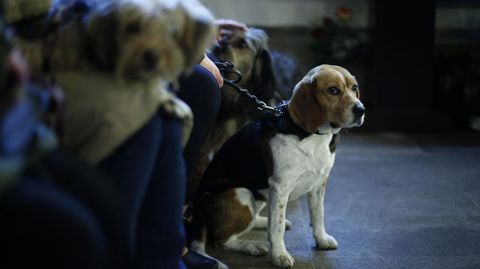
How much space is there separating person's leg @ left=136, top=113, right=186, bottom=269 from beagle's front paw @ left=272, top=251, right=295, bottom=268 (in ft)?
2.35

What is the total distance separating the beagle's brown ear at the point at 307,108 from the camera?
209 centimetres

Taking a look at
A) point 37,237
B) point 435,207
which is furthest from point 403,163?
point 37,237

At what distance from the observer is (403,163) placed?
11.5ft

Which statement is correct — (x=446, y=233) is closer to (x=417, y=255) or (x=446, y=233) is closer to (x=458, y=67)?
(x=417, y=255)

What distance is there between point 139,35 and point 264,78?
1940mm

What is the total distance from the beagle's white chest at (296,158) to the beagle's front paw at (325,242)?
26cm

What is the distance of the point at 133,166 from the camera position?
127cm

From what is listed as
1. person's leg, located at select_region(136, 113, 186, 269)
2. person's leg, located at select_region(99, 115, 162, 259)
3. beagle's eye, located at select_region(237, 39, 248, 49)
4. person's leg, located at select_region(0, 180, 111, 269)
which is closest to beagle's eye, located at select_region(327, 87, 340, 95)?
person's leg, located at select_region(136, 113, 186, 269)

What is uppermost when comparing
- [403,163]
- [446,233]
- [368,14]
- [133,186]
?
[133,186]

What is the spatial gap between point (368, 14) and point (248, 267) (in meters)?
3.07

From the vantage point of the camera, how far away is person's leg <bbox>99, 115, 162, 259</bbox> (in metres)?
1.26

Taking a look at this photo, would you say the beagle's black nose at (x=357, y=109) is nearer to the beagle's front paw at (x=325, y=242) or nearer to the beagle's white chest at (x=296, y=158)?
the beagle's white chest at (x=296, y=158)

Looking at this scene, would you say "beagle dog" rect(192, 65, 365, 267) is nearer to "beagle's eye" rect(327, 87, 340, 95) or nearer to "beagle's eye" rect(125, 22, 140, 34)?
"beagle's eye" rect(327, 87, 340, 95)

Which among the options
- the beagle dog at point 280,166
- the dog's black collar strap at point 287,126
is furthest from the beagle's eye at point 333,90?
the dog's black collar strap at point 287,126
